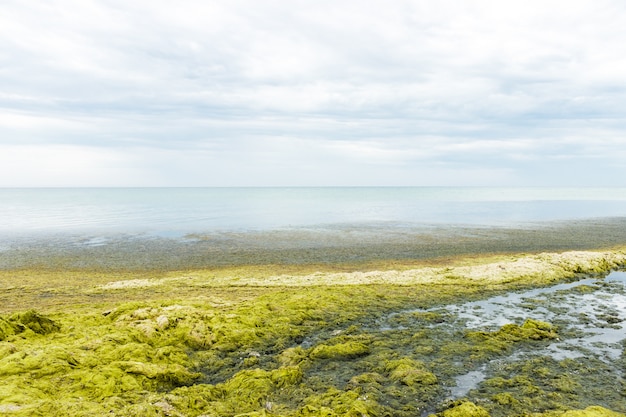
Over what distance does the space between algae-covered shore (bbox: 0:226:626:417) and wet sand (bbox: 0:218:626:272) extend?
682cm

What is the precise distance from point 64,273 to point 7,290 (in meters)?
5.17

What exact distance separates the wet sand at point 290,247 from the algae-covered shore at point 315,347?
6.82 m

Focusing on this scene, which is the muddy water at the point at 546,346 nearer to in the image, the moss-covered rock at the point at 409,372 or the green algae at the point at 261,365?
the green algae at the point at 261,365

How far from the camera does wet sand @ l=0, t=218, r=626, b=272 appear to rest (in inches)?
1131

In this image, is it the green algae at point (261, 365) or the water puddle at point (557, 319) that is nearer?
the green algae at point (261, 365)

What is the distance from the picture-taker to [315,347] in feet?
37.4

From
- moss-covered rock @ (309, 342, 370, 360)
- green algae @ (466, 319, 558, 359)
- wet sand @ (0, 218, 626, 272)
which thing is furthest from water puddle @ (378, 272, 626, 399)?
wet sand @ (0, 218, 626, 272)

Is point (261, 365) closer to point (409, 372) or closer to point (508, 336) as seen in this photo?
point (409, 372)

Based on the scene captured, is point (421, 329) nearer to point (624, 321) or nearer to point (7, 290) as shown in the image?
point (624, 321)

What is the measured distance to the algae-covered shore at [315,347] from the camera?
8.34 meters

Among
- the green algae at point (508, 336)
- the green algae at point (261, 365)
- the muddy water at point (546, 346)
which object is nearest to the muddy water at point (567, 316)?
the muddy water at point (546, 346)

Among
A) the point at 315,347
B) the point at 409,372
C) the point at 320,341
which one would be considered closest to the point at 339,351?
the point at 315,347

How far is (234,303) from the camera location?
16219 millimetres

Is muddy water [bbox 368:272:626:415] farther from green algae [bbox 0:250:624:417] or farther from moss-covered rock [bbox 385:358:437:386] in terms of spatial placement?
moss-covered rock [bbox 385:358:437:386]
